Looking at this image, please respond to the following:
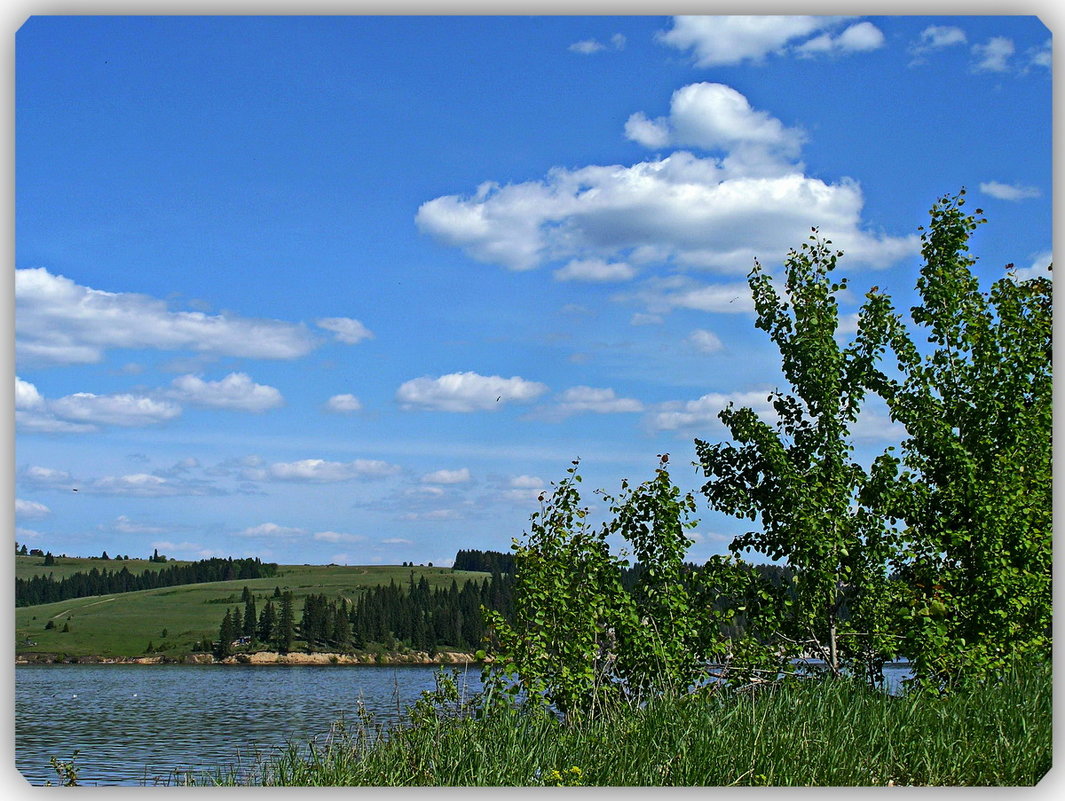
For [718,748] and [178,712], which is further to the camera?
[178,712]

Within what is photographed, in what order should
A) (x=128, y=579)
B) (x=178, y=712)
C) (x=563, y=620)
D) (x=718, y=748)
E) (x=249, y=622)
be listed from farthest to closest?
(x=128, y=579), (x=249, y=622), (x=178, y=712), (x=563, y=620), (x=718, y=748)

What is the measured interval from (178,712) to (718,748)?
126 feet

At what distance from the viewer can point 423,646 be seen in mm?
53281

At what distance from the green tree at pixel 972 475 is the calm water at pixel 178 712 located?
5.88m

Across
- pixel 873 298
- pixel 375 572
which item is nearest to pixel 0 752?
pixel 873 298

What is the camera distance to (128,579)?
91125 millimetres

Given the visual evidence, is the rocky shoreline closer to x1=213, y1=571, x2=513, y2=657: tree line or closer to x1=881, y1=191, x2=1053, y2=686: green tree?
x1=213, y1=571, x2=513, y2=657: tree line

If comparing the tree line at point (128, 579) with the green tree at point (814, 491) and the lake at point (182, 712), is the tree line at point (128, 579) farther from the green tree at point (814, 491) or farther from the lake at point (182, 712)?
the green tree at point (814, 491)

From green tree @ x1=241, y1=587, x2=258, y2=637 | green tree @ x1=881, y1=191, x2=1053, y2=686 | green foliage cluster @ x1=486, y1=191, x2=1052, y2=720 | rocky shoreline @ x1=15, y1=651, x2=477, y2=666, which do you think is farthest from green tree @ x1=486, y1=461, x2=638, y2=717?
green tree @ x1=241, y1=587, x2=258, y2=637

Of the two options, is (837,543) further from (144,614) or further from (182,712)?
(144,614)

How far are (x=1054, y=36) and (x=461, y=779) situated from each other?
9705 mm

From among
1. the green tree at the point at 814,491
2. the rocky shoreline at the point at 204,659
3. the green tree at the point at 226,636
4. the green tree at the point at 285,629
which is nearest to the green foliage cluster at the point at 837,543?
the green tree at the point at 814,491

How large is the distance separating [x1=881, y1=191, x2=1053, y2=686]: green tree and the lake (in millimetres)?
1167

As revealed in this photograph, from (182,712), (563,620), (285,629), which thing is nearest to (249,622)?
(285,629)
